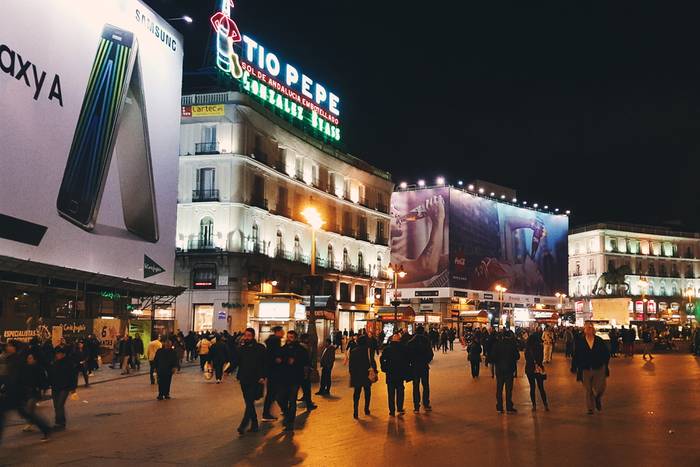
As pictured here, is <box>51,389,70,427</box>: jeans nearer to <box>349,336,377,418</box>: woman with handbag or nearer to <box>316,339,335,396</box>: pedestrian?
<box>349,336,377,418</box>: woman with handbag

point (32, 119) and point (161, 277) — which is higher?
point (32, 119)

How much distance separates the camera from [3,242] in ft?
75.0

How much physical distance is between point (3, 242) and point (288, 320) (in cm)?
1223

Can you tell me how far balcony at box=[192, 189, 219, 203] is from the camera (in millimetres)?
45938

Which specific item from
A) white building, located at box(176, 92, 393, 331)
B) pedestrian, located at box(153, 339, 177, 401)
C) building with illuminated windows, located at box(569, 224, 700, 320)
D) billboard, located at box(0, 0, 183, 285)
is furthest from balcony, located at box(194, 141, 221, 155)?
building with illuminated windows, located at box(569, 224, 700, 320)

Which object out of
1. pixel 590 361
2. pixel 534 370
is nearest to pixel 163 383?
pixel 534 370

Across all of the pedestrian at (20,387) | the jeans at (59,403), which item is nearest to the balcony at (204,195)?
the jeans at (59,403)

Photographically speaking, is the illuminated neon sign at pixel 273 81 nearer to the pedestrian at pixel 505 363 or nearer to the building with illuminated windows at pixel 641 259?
the pedestrian at pixel 505 363

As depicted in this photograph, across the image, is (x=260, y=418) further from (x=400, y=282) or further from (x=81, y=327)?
(x=400, y=282)

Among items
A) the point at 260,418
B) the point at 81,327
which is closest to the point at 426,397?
the point at 260,418

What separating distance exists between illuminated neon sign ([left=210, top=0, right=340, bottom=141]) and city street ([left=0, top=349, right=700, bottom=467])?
33136 millimetres

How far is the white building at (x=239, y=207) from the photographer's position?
45469mm

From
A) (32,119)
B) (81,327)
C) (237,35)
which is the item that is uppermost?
(237,35)

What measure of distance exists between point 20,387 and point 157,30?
2613cm
